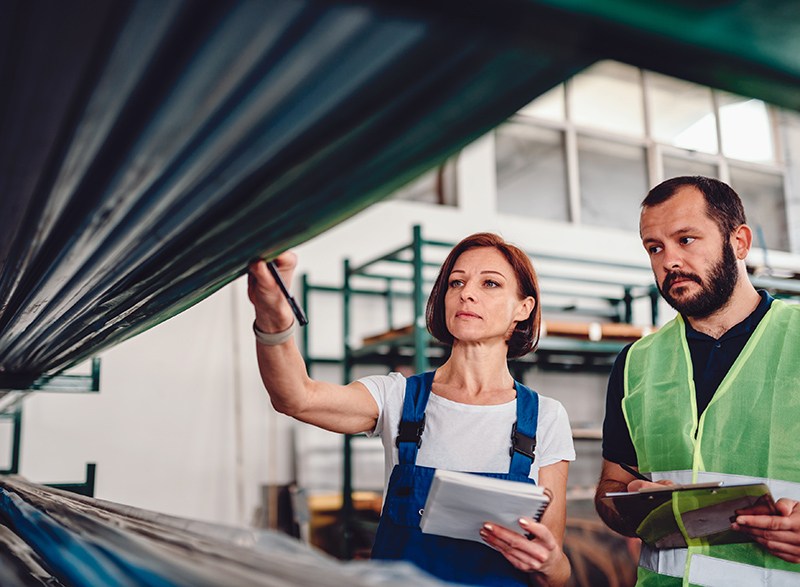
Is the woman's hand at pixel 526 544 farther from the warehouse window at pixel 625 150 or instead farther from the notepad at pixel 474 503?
the warehouse window at pixel 625 150

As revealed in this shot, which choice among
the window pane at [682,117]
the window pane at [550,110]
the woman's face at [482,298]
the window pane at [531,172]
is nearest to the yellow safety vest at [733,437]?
the woman's face at [482,298]

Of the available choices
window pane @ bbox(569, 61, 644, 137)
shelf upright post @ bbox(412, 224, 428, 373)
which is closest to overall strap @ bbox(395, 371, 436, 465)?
shelf upright post @ bbox(412, 224, 428, 373)

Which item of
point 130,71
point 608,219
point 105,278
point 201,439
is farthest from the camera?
point 608,219

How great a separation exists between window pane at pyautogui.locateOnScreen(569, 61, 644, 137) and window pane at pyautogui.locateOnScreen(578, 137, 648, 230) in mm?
188

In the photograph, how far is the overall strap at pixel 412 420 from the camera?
152cm

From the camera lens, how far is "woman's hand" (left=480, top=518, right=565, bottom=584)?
1278 millimetres

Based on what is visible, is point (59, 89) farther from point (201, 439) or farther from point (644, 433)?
point (201, 439)

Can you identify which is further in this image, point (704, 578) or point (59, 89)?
point (704, 578)

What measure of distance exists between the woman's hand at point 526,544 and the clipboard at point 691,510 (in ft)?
0.45

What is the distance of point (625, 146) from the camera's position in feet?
21.8

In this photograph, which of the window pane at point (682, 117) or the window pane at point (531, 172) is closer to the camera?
the window pane at point (531, 172)

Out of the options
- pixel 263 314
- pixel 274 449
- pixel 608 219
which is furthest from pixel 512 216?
pixel 263 314

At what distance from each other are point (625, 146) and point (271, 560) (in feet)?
21.5

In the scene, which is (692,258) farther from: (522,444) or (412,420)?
(412,420)
